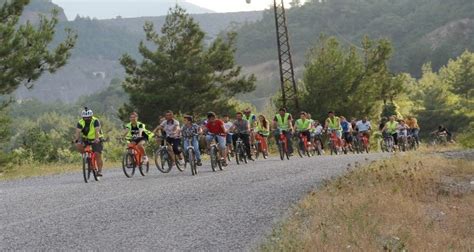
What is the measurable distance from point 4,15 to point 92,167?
15.0 m

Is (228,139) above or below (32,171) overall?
above

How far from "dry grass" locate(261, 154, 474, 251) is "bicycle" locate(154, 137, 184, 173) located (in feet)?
17.8

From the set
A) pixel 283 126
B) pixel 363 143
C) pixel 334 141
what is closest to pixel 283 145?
pixel 283 126

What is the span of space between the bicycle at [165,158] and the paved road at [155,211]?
1.21 meters

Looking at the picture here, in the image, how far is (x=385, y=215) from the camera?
10156mm

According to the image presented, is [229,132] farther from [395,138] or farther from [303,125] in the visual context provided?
[395,138]

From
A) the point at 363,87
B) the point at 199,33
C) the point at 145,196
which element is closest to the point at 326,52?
the point at 363,87

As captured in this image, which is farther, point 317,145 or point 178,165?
point 317,145

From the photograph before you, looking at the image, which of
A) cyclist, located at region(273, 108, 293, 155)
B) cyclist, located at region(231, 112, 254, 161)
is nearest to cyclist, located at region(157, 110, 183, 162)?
cyclist, located at region(231, 112, 254, 161)

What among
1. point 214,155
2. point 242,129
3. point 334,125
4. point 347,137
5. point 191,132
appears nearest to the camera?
point 191,132

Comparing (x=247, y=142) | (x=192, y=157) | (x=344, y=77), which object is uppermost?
(x=344, y=77)

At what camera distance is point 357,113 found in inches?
2215

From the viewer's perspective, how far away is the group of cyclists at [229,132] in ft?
55.8

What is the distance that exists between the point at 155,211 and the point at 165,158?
7540 mm
